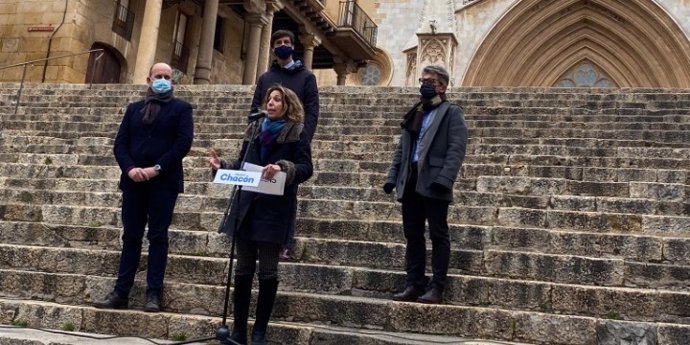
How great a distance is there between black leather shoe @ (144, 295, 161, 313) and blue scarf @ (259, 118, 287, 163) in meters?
1.30

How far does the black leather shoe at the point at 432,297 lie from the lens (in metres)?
4.48

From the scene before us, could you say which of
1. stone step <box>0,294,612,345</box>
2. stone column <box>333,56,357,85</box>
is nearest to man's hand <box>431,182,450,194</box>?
stone step <box>0,294,612,345</box>

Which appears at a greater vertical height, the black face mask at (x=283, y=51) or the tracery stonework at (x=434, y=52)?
the tracery stonework at (x=434, y=52)

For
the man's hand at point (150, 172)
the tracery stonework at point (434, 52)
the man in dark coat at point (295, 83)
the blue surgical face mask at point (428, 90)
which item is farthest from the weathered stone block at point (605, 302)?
the tracery stonework at point (434, 52)

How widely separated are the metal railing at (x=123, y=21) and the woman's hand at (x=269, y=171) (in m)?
16.4

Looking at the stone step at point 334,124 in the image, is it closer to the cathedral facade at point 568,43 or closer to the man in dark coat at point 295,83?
the man in dark coat at point 295,83

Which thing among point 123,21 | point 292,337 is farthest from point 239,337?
point 123,21

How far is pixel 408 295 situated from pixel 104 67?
16096 millimetres

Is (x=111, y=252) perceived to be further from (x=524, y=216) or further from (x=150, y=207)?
(x=524, y=216)

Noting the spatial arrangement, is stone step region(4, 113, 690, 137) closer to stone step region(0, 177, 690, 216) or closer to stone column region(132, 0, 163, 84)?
stone step region(0, 177, 690, 216)

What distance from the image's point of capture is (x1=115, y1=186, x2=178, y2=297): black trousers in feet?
15.3

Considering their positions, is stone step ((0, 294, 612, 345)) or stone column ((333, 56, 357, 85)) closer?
stone step ((0, 294, 612, 345))

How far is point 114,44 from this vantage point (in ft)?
61.2

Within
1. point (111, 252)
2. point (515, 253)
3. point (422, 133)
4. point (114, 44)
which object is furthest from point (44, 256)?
point (114, 44)
